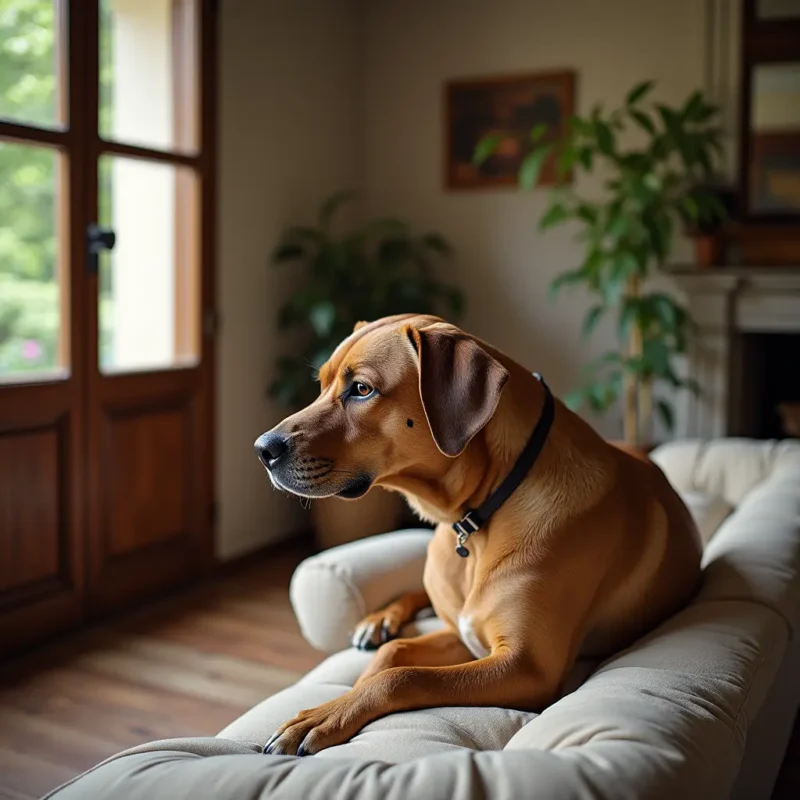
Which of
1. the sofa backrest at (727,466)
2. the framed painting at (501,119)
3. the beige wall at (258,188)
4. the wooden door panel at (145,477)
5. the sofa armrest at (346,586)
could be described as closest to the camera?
the sofa armrest at (346,586)

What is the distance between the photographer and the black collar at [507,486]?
4.97 ft

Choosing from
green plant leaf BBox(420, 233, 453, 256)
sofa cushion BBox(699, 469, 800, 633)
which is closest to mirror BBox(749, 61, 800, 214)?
green plant leaf BBox(420, 233, 453, 256)

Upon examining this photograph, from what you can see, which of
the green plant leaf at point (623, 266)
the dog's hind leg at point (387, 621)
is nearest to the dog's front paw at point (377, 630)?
the dog's hind leg at point (387, 621)

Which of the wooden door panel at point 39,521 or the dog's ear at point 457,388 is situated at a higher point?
the dog's ear at point 457,388

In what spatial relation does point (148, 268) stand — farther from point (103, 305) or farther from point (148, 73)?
point (148, 73)

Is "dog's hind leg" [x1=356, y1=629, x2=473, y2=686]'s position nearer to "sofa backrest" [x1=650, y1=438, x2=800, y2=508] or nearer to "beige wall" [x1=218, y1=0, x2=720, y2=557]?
"sofa backrest" [x1=650, y1=438, x2=800, y2=508]

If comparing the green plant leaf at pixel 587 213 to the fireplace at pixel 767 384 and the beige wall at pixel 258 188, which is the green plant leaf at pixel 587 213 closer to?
the fireplace at pixel 767 384

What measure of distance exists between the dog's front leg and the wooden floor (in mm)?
1013

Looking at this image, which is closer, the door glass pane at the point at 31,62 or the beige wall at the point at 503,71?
the door glass pane at the point at 31,62

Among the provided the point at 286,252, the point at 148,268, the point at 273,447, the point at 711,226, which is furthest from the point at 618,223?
the point at 273,447

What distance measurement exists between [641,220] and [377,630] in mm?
2301

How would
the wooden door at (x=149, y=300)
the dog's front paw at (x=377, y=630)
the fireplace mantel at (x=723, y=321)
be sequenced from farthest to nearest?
the fireplace mantel at (x=723, y=321)
the wooden door at (x=149, y=300)
the dog's front paw at (x=377, y=630)

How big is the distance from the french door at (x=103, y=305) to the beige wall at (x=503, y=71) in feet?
4.35

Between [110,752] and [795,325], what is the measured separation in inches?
120
